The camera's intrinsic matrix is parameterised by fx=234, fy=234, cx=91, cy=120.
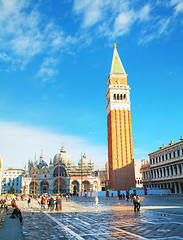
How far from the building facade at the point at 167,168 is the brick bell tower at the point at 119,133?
5.71m

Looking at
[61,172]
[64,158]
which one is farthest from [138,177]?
[64,158]

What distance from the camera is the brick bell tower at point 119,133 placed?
6272 cm

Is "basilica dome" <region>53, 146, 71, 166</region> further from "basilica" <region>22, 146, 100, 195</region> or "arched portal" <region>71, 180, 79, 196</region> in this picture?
"arched portal" <region>71, 180, 79, 196</region>

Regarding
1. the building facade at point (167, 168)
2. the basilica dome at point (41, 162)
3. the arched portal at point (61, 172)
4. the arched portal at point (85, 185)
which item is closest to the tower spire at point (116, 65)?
the building facade at point (167, 168)

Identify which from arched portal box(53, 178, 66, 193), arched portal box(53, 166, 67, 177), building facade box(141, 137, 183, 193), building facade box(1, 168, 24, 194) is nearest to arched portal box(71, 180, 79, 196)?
arched portal box(53, 178, 66, 193)

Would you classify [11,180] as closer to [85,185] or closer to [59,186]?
[59,186]

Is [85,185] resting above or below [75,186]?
above

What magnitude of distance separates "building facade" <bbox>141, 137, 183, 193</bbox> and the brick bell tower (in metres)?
5.71

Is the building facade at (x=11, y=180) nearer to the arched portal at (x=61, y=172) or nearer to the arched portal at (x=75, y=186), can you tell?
the arched portal at (x=61, y=172)

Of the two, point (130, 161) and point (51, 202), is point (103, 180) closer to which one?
point (130, 161)

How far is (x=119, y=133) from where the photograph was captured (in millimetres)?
66000

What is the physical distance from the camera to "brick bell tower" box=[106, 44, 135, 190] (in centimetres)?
6272

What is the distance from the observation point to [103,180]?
4262 inches

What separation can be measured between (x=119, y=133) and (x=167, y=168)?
56.3 feet
